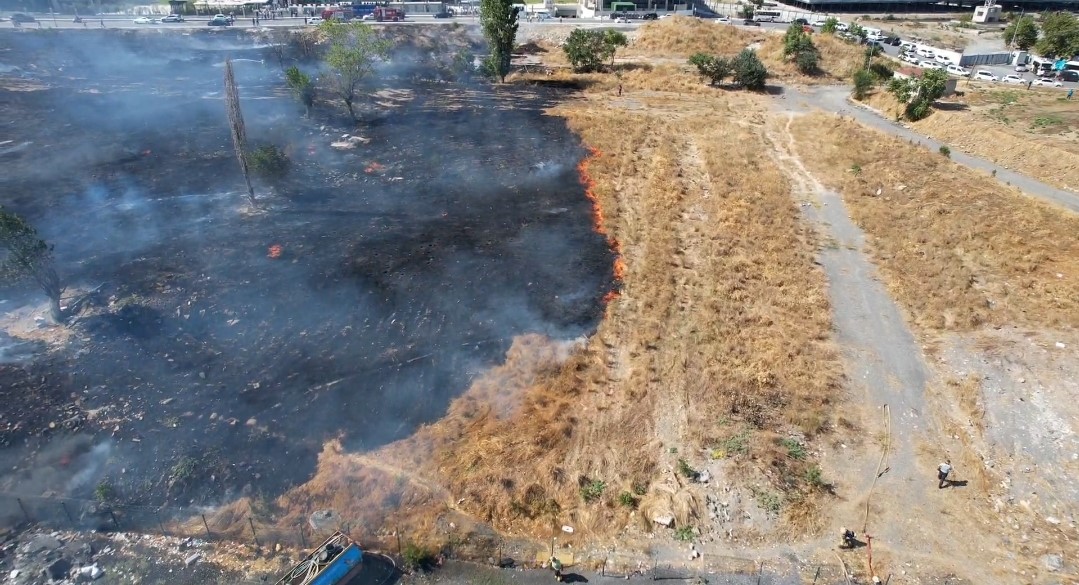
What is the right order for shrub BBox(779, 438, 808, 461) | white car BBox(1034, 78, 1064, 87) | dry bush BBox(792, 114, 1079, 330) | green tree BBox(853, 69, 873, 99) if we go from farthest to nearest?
1. white car BBox(1034, 78, 1064, 87)
2. green tree BBox(853, 69, 873, 99)
3. dry bush BBox(792, 114, 1079, 330)
4. shrub BBox(779, 438, 808, 461)

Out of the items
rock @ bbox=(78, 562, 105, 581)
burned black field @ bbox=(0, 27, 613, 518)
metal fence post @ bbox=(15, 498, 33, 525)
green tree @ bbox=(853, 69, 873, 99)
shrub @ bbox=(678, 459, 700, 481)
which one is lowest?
rock @ bbox=(78, 562, 105, 581)

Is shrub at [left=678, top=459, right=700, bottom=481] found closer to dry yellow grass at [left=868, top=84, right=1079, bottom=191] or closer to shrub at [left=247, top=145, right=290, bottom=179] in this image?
shrub at [left=247, top=145, right=290, bottom=179]

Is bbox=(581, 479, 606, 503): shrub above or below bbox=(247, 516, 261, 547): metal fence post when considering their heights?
above

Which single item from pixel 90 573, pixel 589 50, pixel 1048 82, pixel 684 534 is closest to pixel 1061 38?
pixel 1048 82

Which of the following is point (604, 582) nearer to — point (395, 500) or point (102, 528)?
point (395, 500)

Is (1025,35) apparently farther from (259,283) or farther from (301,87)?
(259,283)

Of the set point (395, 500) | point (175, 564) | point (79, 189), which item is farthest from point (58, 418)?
point (79, 189)

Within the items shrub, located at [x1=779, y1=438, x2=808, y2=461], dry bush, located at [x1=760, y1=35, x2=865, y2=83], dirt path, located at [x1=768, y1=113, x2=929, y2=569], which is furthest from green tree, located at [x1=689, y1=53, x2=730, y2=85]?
shrub, located at [x1=779, y1=438, x2=808, y2=461]
